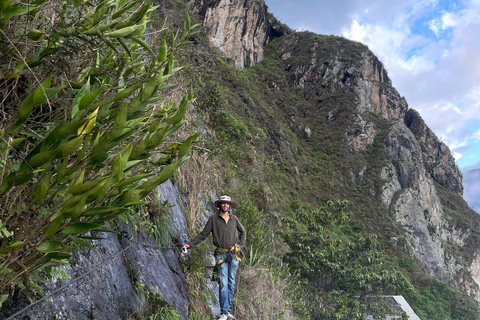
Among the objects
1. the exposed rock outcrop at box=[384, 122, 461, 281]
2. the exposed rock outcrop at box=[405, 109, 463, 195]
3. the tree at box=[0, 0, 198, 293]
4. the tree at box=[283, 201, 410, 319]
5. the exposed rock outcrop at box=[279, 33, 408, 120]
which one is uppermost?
the exposed rock outcrop at box=[279, 33, 408, 120]

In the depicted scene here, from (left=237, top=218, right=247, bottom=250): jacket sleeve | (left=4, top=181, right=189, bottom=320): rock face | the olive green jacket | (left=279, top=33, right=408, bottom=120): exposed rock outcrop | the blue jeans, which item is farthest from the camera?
(left=279, top=33, right=408, bottom=120): exposed rock outcrop

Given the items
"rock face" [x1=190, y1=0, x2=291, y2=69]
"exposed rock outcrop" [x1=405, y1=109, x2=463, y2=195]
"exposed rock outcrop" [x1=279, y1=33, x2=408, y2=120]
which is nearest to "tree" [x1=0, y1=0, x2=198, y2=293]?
"rock face" [x1=190, y1=0, x2=291, y2=69]

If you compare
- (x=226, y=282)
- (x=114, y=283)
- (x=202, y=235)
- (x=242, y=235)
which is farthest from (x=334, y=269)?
(x=114, y=283)

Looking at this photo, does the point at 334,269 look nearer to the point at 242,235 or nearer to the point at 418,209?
the point at 242,235

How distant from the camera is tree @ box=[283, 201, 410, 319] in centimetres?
1100

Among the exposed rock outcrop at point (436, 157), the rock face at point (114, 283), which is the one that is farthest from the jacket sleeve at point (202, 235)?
the exposed rock outcrop at point (436, 157)

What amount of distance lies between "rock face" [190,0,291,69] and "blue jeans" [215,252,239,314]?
3484 centimetres

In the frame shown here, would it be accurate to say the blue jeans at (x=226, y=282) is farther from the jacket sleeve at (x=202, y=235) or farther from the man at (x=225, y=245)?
the jacket sleeve at (x=202, y=235)

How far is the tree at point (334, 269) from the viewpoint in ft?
36.1

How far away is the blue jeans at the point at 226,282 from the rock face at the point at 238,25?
34.8 m

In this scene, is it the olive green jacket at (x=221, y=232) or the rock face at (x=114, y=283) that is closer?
the rock face at (x=114, y=283)

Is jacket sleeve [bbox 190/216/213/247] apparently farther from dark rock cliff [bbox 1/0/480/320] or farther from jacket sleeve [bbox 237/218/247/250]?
dark rock cliff [bbox 1/0/480/320]

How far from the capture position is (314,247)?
11.6 m

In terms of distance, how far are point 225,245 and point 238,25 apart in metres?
44.4
